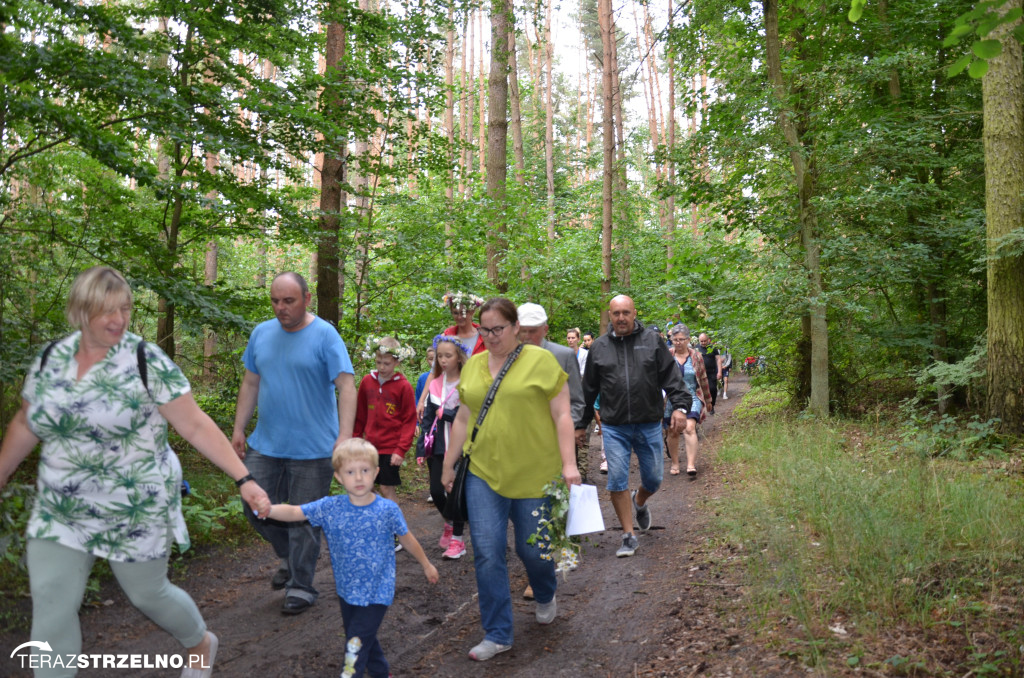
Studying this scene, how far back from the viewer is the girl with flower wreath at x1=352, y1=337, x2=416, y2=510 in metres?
6.71

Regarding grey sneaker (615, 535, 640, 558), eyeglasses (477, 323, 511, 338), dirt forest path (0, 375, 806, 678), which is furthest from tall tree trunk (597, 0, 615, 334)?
eyeglasses (477, 323, 511, 338)

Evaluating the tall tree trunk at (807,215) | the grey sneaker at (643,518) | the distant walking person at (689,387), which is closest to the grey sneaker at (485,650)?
the grey sneaker at (643,518)

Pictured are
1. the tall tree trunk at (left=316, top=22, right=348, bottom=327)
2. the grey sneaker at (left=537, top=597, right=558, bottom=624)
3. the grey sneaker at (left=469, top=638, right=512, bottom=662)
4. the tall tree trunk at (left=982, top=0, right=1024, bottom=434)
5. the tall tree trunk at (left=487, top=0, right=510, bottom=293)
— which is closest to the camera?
the grey sneaker at (left=469, top=638, right=512, bottom=662)

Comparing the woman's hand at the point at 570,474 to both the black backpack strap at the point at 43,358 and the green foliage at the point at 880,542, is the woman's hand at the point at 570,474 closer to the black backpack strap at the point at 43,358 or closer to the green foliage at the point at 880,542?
the green foliage at the point at 880,542

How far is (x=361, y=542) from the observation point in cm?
372

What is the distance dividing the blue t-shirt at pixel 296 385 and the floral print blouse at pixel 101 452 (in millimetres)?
1717

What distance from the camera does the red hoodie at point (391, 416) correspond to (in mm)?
6715

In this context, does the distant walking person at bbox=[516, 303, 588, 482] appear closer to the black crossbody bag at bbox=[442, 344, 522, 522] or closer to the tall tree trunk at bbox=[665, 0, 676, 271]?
the black crossbody bag at bbox=[442, 344, 522, 522]

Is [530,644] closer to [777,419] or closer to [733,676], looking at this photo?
[733,676]

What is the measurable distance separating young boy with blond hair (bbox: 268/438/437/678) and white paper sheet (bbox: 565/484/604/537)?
1027 millimetres

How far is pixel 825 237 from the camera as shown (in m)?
12.7

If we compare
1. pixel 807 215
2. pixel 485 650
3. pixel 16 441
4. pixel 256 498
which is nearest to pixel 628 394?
pixel 485 650

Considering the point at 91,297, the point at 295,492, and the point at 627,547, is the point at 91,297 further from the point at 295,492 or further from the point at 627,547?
the point at 627,547

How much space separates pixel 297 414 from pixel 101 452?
1936mm
